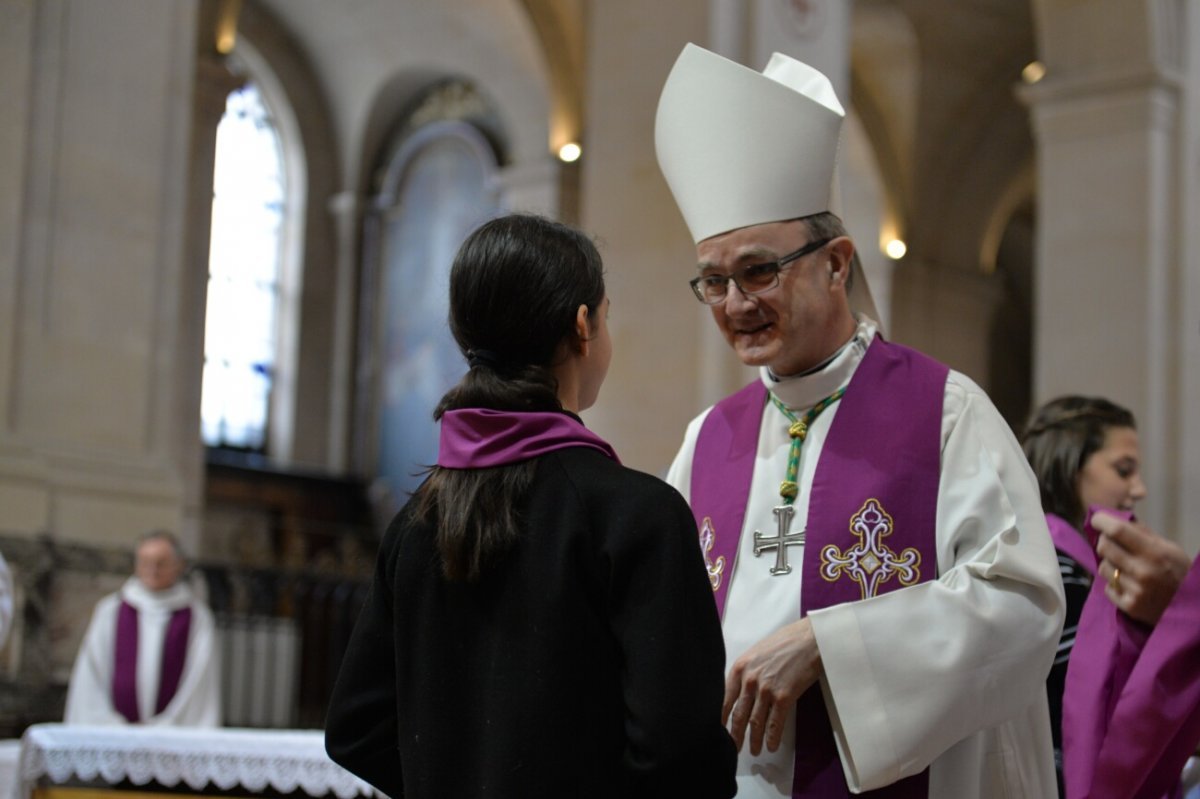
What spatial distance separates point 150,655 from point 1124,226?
6.45m

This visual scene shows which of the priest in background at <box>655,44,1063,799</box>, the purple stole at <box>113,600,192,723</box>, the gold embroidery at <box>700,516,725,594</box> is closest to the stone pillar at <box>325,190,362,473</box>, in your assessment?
the purple stole at <box>113,600,192,723</box>

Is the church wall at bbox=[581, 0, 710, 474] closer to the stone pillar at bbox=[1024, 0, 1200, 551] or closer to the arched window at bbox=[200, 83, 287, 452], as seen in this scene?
the stone pillar at bbox=[1024, 0, 1200, 551]

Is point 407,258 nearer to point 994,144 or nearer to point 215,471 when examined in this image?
point 215,471

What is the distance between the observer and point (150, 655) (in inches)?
273

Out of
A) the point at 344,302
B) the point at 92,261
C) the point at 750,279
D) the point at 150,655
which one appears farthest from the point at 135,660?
the point at 344,302

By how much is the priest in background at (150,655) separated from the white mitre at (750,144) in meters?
4.61

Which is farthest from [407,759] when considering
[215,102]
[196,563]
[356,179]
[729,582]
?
[356,179]

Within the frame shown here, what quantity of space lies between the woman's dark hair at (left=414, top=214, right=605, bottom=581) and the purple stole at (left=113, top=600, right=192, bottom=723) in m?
5.14

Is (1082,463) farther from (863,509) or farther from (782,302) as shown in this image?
(782,302)

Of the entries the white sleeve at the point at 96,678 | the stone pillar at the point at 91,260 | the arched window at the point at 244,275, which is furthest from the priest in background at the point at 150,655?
the arched window at the point at 244,275

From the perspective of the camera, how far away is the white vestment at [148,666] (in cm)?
675

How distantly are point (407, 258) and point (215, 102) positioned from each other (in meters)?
5.28

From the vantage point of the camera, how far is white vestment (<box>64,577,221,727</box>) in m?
6.75

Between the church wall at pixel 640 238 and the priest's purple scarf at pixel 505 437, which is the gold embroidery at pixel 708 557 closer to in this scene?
the priest's purple scarf at pixel 505 437
